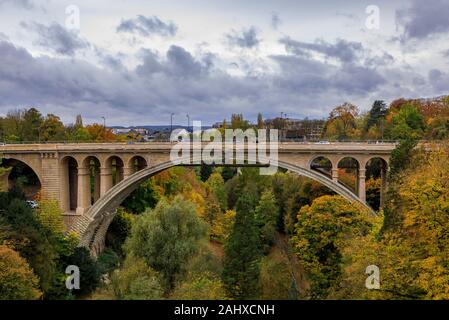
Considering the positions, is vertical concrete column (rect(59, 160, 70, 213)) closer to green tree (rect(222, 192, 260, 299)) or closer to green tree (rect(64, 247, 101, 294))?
green tree (rect(64, 247, 101, 294))

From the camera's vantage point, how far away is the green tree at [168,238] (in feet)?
81.3

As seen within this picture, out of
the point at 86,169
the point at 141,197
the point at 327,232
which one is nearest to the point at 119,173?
the point at 86,169

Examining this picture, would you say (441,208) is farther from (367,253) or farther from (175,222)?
(175,222)

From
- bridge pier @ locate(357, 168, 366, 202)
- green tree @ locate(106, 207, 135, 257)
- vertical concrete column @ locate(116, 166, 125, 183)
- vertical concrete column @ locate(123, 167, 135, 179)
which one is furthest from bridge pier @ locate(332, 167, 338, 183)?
green tree @ locate(106, 207, 135, 257)

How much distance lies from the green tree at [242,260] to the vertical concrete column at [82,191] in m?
16.2

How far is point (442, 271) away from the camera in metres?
14.1

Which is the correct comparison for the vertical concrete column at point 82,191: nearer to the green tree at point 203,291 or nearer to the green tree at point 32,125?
the green tree at point 203,291

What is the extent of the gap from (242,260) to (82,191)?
1725 centimetres

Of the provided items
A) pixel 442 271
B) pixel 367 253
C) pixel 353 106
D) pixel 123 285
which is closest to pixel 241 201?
pixel 367 253

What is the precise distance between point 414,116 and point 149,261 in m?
28.1

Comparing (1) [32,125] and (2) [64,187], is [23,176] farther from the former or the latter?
(1) [32,125]

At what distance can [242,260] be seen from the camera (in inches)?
778

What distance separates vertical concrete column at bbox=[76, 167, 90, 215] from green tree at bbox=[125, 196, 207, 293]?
23.6 ft

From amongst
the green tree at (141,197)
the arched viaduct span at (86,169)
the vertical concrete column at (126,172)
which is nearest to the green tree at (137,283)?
the arched viaduct span at (86,169)
